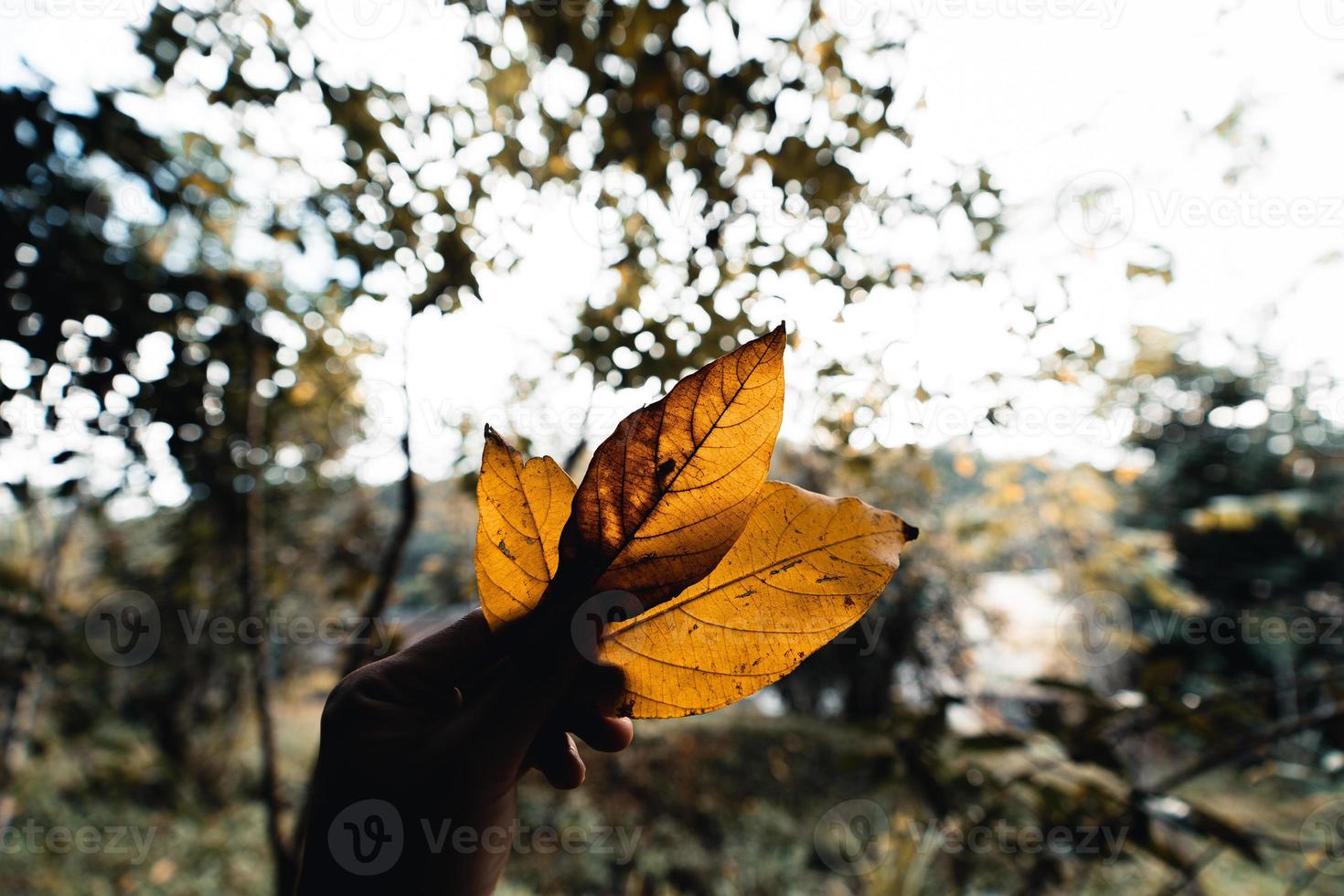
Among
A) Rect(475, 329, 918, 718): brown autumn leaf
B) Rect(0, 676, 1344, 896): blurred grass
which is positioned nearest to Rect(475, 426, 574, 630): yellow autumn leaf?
Rect(475, 329, 918, 718): brown autumn leaf

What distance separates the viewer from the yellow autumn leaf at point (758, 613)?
310mm

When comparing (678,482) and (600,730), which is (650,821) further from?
(678,482)

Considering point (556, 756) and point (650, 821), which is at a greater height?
point (556, 756)

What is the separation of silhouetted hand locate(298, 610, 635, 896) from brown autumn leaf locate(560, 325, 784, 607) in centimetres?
6

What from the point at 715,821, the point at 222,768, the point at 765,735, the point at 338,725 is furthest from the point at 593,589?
the point at 222,768

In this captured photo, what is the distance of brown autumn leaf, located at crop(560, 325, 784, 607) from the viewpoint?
30 centimetres

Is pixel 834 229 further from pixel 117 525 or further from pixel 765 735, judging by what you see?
pixel 117 525

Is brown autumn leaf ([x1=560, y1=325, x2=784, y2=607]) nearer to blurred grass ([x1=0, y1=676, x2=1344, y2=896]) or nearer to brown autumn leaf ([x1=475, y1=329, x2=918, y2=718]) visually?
brown autumn leaf ([x1=475, y1=329, x2=918, y2=718])

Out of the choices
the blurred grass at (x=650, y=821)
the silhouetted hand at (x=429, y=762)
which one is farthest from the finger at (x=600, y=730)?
the blurred grass at (x=650, y=821)

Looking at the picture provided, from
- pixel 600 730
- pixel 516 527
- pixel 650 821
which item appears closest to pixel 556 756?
pixel 600 730

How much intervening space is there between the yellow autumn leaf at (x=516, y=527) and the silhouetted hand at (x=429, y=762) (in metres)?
0.03

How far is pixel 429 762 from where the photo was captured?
1.03ft

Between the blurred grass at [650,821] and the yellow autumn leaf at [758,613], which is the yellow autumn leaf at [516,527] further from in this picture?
the blurred grass at [650,821]

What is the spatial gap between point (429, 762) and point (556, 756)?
0.25 feet
